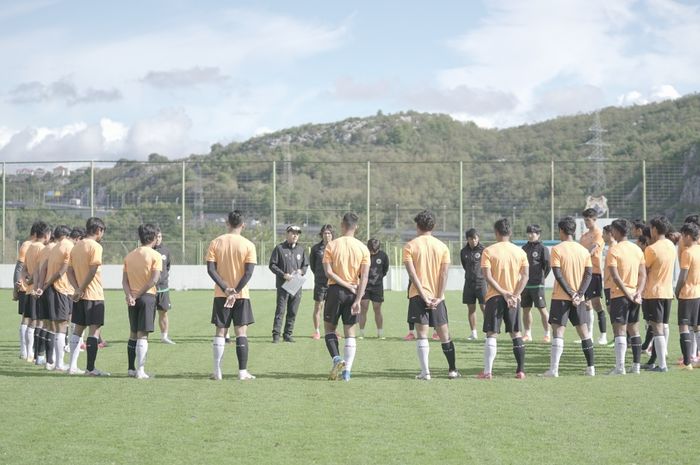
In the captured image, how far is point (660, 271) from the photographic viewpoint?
1244 centimetres

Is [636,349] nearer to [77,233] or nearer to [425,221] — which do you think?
[425,221]

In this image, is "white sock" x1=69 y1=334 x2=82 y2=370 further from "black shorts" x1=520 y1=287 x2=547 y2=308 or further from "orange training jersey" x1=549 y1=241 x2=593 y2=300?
"black shorts" x1=520 y1=287 x2=547 y2=308

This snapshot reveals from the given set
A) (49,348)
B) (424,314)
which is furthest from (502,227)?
(49,348)

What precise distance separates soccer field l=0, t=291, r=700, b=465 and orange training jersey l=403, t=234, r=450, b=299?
121cm

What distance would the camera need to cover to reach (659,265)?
1241 centimetres

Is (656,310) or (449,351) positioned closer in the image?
(449,351)

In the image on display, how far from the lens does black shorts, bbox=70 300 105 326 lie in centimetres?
1213

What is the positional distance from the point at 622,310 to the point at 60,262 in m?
7.76

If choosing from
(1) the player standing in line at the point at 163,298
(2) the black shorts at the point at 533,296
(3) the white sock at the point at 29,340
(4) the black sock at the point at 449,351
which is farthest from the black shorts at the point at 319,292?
(4) the black sock at the point at 449,351

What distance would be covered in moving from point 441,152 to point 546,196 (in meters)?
49.3

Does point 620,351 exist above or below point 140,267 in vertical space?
below

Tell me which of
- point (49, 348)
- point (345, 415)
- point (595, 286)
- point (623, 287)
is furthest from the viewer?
point (595, 286)

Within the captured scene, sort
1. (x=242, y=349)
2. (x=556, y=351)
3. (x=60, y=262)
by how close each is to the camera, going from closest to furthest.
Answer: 1. (x=242, y=349)
2. (x=556, y=351)
3. (x=60, y=262)

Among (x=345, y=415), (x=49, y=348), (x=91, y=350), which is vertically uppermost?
(x=91, y=350)
